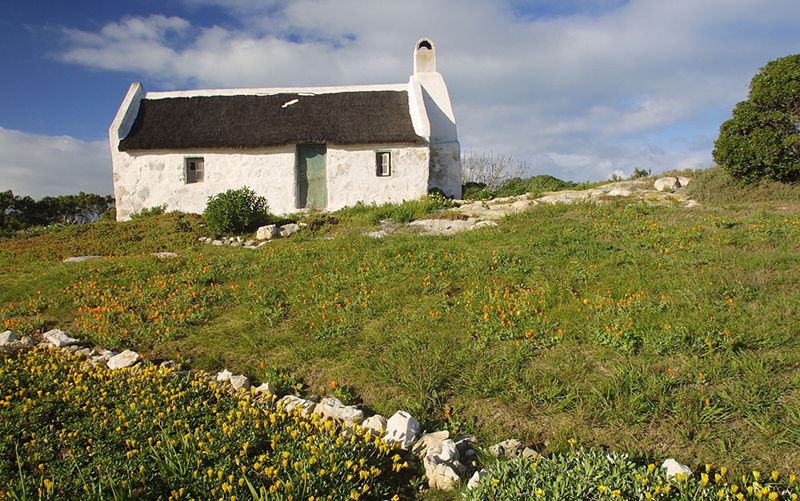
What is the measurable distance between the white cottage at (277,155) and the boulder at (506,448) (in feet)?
44.6

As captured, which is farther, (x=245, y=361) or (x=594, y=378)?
(x=245, y=361)

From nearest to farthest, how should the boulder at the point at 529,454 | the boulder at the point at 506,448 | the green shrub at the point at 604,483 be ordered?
the green shrub at the point at 604,483 → the boulder at the point at 529,454 → the boulder at the point at 506,448

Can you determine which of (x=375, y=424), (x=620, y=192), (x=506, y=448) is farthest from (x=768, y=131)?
(x=375, y=424)

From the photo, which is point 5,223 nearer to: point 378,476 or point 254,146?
point 254,146

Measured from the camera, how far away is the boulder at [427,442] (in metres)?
3.68

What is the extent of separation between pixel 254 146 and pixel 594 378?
49.2 ft

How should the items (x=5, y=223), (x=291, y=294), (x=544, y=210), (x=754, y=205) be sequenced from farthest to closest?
(x=5, y=223), (x=544, y=210), (x=754, y=205), (x=291, y=294)

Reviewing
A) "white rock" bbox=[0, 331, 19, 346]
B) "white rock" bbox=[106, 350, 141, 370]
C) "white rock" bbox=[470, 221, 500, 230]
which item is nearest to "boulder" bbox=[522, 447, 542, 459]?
"white rock" bbox=[106, 350, 141, 370]

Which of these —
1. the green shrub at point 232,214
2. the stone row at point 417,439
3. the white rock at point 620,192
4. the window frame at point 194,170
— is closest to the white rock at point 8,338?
the stone row at point 417,439

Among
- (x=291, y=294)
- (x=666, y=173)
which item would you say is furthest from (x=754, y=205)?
(x=291, y=294)

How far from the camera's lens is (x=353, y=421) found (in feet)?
13.3

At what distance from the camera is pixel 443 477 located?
10.8 ft

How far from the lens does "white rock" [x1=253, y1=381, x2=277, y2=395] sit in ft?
14.8

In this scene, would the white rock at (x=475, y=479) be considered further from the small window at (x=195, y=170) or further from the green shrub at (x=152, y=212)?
the small window at (x=195, y=170)
